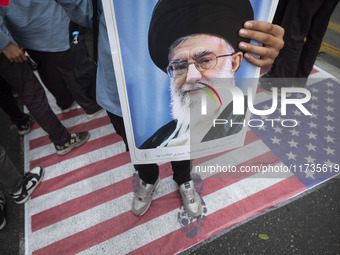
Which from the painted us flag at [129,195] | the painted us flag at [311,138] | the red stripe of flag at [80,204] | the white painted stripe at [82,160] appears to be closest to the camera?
the painted us flag at [129,195]

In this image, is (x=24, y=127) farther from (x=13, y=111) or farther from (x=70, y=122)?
(x=70, y=122)

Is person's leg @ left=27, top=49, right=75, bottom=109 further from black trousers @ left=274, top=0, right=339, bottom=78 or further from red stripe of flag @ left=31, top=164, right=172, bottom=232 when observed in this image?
black trousers @ left=274, top=0, right=339, bottom=78

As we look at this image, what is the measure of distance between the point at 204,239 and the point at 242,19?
117cm

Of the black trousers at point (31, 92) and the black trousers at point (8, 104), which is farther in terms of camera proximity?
the black trousers at point (8, 104)

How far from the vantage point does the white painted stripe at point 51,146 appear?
1803mm

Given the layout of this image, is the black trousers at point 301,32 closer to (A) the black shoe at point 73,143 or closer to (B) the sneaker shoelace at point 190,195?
(B) the sneaker shoelace at point 190,195

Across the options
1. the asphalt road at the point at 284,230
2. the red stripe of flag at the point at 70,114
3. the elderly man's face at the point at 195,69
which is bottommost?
the asphalt road at the point at 284,230

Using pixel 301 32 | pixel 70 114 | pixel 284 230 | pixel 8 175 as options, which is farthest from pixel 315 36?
pixel 8 175

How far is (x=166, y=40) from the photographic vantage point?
0.58 metres

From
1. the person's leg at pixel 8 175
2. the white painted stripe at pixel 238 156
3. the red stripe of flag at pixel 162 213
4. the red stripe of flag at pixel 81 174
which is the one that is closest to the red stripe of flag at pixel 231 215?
the red stripe of flag at pixel 162 213

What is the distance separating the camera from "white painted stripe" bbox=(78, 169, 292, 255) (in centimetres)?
131

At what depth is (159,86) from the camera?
0.66 metres

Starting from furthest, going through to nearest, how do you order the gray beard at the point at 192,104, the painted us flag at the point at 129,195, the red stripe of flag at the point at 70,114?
1. the red stripe of flag at the point at 70,114
2. the painted us flag at the point at 129,195
3. the gray beard at the point at 192,104

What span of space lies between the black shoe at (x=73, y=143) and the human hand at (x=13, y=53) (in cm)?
68
